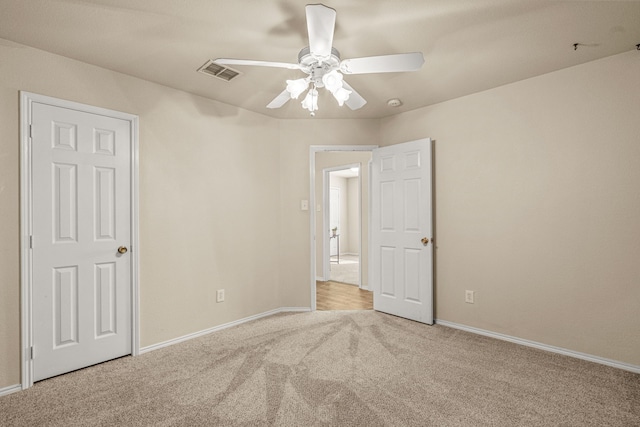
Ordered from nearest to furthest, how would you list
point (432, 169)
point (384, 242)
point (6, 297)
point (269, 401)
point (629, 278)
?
point (269, 401)
point (6, 297)
point (629, 278)
point (432, 169)
point (384, 242)

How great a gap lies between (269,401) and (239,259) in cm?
182

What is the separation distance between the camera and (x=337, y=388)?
2242mm

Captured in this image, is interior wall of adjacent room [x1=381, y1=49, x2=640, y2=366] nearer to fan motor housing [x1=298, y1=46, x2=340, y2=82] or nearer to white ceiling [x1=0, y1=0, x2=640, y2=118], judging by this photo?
white ceiling [x1=0, y1=0, x2=640, y2=118]

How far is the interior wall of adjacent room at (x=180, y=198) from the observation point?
229 cm

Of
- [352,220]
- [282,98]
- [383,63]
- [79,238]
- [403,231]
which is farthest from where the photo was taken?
[352,220]

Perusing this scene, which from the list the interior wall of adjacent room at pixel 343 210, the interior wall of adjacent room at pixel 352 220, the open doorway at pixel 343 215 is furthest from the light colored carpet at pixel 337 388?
the interior wall of adjacent room at pixel 352 220

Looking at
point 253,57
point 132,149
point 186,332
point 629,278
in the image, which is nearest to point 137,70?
point 132,149

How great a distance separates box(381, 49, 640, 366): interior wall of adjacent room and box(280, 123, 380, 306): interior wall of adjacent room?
4.04 ft

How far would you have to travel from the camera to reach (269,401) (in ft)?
6.86

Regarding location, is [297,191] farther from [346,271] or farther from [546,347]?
[346,271]

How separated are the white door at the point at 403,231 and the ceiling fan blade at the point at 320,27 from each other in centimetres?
210

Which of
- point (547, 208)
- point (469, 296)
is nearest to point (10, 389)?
point (469, 296)

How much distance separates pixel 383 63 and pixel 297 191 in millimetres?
2357

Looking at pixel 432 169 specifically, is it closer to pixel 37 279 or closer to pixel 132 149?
pixel 132 149
